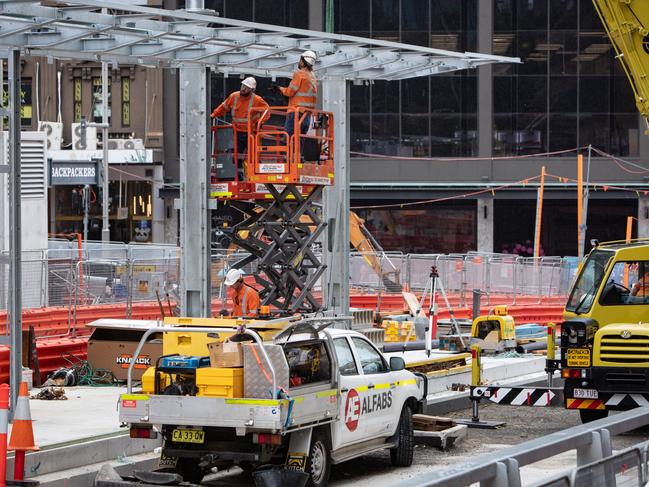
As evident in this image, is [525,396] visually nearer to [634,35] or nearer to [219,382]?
[634,35]

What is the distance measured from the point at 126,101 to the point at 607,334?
49432 mm

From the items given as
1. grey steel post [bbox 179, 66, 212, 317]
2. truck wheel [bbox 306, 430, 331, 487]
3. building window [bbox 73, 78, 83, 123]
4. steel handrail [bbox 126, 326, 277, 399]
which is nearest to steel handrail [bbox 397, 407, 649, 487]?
steel handrail [bbox 126, 326, 277, 399]

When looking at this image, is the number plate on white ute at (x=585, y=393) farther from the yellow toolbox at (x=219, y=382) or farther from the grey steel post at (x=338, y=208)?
the yellow toolbox at (x=219, y=382)

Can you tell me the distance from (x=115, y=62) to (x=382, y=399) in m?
6.49

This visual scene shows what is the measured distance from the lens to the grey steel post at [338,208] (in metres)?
21.5

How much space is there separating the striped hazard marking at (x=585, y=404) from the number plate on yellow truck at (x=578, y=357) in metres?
0.46

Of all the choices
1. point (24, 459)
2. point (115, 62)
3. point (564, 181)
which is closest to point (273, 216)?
point (115, 62)

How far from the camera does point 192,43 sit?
17328 millimetres

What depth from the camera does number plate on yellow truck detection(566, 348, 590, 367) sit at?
16.7 m

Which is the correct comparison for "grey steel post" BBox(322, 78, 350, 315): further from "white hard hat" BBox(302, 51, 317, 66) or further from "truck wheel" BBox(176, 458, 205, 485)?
"truck wheel" BBox(176, 458, 205, 485)

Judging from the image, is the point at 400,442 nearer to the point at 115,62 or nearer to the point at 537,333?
the point at 115,62

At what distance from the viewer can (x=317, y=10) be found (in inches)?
2454

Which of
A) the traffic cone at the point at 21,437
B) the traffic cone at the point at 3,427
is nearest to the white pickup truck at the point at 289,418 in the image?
the traffic cone at the point at 21,437

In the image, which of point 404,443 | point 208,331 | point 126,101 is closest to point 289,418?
point 208,331
